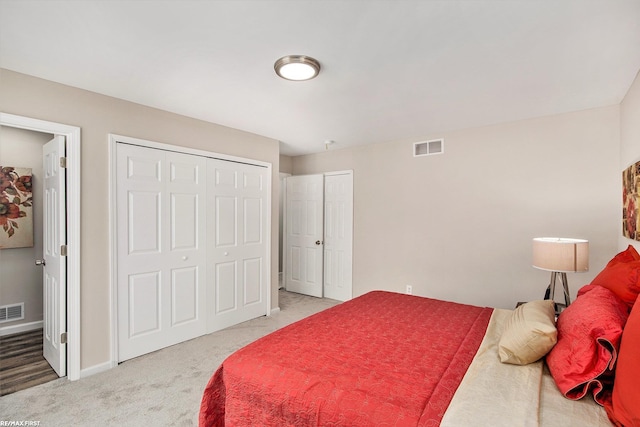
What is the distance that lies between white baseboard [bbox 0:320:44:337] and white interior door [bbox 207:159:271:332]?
2144 mm

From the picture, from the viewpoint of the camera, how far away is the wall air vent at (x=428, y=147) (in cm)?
390

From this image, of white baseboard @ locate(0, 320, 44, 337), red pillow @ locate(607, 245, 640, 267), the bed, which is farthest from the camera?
white baseboard @ locate(0, 320, 44, 337)

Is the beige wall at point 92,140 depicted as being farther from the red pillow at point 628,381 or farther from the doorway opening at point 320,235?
the red pillow at point 628,381

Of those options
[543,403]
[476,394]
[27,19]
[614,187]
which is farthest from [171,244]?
[614,187]

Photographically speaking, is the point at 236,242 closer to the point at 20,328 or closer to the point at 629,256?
the point at 20,328

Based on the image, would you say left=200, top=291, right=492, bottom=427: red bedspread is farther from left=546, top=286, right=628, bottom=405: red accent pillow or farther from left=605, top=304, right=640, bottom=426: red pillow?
left=605, top=304, right=640, bottom=426: red pillow

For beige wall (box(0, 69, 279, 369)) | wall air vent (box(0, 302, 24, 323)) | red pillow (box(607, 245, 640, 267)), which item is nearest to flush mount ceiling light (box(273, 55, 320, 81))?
beige wall (box(0, 69, 279, 369))

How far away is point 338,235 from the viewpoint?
4.89 meters

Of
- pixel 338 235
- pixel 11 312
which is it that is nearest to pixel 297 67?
pixel 338 235

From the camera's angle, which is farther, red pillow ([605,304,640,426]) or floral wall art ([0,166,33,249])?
floral wall art ([0,166,33,249])

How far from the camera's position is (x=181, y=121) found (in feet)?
10.8

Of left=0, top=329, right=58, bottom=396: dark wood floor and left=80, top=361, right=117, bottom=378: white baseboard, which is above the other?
left=80, top=361, right=117, bottom=378: white baseboard

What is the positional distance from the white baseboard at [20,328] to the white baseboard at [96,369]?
5.86 feet

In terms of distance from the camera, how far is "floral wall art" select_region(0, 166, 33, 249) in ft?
11.6
